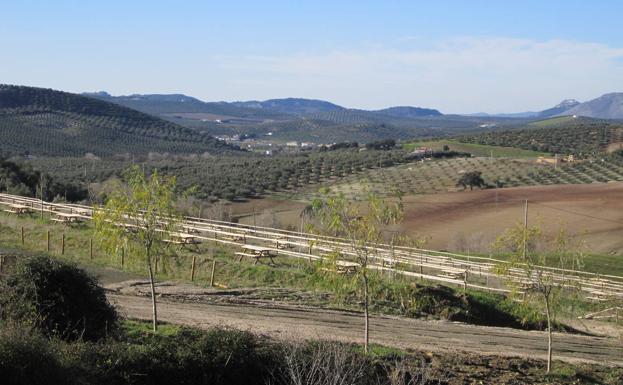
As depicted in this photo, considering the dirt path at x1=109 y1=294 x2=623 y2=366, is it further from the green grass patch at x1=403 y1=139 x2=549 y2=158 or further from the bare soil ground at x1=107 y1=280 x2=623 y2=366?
the green grass patch at x1=403 y1=139 x2=549 y2=158

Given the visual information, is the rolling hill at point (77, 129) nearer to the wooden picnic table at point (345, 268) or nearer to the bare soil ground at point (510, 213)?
the bare soil ground at point (510, 213)

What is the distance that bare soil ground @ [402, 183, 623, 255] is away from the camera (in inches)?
1983

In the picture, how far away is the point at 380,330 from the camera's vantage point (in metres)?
22.2

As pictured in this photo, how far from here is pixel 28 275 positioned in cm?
1524

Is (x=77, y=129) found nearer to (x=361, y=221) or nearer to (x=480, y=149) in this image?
Result: (x=480, y=149)

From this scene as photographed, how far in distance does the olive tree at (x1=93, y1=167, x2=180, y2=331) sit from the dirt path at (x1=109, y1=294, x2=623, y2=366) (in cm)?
173

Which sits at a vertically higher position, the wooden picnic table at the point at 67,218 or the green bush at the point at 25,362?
the green bush at the point at 25,362

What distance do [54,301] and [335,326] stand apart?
925cm

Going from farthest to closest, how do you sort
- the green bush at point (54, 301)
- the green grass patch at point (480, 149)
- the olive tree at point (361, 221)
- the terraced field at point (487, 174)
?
the green grass patch at point (480, 149), the terraced field at point (487, 174), the olive tree at point (361, 221), the green bush at point (54, 301)

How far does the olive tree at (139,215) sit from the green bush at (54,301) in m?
3.16

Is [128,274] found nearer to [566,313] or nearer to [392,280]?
[392,280]

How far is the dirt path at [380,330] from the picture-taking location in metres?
20.3

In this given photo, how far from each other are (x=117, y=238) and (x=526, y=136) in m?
112

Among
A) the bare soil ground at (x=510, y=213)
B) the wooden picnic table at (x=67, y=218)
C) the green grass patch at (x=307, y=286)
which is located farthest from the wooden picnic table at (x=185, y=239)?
the bare soil ground at (x=510, y=213)
